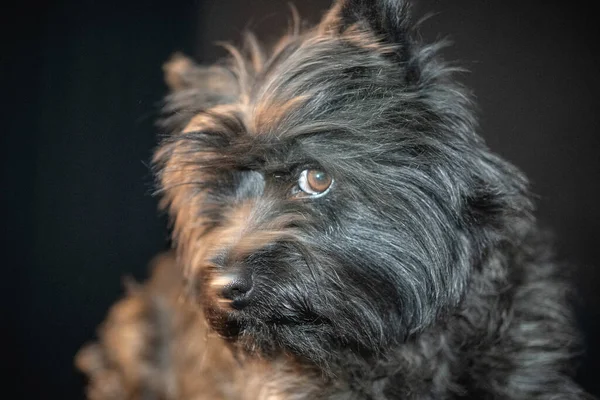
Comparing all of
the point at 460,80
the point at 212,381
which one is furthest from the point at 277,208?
the point at 212,381

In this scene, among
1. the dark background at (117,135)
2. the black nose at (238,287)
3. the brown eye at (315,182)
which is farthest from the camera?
the dark background at (117,135)

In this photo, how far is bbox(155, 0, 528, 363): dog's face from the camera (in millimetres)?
1711

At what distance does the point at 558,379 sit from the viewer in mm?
1938

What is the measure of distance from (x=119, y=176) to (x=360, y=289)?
128 centimetres

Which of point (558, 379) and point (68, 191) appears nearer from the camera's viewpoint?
point (558, 379)

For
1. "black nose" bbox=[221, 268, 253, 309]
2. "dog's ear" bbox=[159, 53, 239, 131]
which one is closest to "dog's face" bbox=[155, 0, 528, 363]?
"black nose" bbox=[221, 268, 253, 309]

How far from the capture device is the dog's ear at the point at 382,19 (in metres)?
1.72

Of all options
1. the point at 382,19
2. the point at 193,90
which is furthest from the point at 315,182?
the point at 193,90

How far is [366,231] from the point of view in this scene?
1.74 meters

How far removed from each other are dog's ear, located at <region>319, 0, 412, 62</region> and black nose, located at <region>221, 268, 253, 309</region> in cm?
74

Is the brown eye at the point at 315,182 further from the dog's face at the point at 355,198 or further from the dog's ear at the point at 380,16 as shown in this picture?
the dog's ear at the point at 380,16

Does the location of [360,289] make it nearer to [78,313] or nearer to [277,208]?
[277,208]

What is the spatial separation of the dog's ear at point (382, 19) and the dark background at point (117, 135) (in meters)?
0.29

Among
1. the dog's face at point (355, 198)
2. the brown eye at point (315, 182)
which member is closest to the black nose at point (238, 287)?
the dog's face at point (355, 198)
